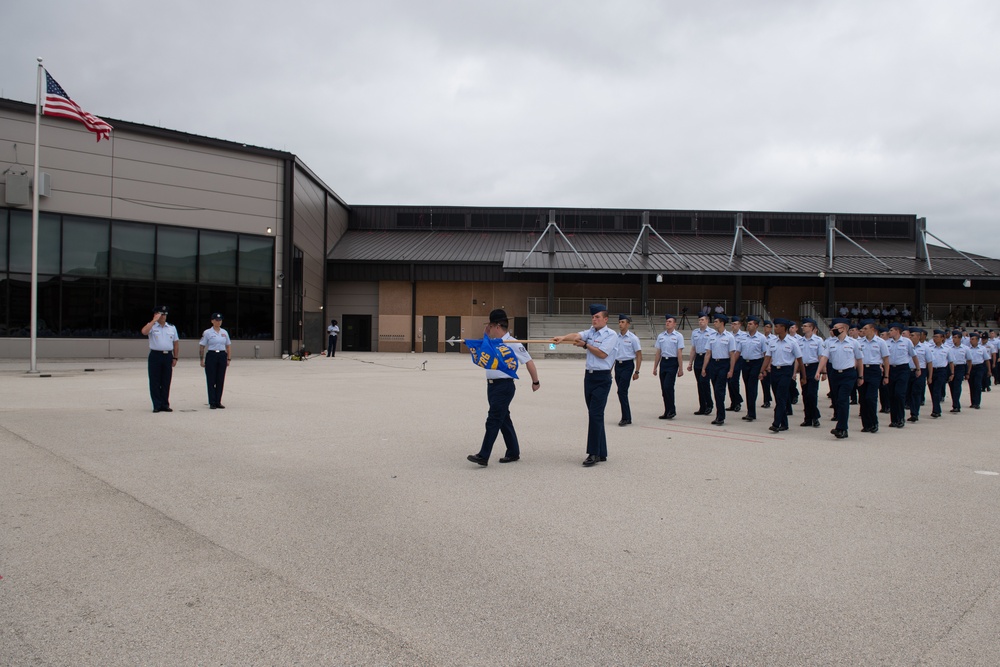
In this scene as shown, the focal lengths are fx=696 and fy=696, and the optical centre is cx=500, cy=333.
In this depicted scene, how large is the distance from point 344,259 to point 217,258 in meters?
13.3

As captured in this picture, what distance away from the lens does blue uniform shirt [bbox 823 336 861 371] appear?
11047mm

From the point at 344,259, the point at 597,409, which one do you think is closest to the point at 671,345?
the point at 597,409

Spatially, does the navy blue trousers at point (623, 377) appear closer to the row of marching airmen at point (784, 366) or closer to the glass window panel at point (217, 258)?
the row of marching airmen at point (784, 366)

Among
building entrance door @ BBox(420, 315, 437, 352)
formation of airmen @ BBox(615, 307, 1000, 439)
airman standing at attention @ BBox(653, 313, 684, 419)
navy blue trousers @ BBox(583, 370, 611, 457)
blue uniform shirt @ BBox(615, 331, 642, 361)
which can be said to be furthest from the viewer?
building entrance door @ BBox(420, 315, 437, 352)

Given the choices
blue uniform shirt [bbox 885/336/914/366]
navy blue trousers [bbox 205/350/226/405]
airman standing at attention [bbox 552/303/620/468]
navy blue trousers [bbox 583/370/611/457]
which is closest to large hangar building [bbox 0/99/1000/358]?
navy blue trousers [bbox 205/350/226/405]

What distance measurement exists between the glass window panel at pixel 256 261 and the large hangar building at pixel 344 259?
0.32ft

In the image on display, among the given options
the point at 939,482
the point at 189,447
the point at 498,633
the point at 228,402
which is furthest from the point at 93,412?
the point at 939,482

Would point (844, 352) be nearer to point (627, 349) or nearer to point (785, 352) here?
point (785, 352)

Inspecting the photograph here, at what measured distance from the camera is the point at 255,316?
3288cm

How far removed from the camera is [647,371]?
28.5 metres

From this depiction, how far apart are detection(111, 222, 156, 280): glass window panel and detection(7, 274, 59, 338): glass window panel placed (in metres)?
2.32

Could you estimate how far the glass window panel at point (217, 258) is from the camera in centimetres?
3123

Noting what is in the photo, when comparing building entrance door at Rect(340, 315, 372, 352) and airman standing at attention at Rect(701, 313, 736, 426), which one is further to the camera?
building entrance door at Rect(340, 315, 372, 352)

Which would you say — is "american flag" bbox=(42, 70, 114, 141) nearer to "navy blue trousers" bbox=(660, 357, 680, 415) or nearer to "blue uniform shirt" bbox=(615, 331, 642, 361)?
"blue uniform shirt" bbox=(615, 331, 642, 361)
